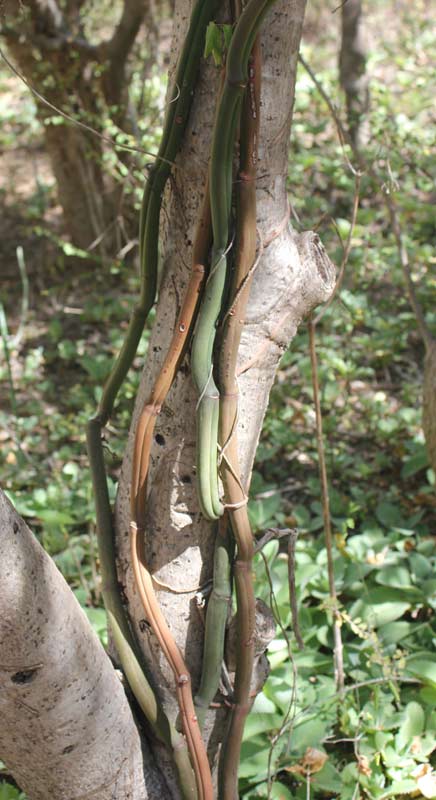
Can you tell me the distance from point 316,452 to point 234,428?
1.83 meters

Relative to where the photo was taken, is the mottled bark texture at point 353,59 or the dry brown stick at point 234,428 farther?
the mottled bark texture at point 353,59

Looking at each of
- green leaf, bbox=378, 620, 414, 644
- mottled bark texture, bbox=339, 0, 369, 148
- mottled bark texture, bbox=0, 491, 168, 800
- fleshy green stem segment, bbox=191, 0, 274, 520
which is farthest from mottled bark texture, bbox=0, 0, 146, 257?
mottled bark texture, bbox=0, 491, 168, 800

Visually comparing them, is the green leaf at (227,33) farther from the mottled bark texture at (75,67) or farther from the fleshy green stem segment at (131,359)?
the mottled bark texture at (75,67)

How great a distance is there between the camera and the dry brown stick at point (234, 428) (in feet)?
3.91

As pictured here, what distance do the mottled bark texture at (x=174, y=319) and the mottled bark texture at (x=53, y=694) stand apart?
0.15 meters

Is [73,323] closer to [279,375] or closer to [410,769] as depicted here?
[279,375]

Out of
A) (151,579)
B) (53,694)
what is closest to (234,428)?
(151,579)

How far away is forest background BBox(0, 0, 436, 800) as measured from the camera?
1892mm

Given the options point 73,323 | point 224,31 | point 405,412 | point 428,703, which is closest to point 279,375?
point 405,412

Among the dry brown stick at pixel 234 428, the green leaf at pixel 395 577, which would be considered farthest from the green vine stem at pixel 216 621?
the green leaf at pixel 395 577

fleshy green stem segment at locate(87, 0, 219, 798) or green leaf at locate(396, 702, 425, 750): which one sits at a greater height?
fleshy green stem segment at locate(87, 0, 219, 798)

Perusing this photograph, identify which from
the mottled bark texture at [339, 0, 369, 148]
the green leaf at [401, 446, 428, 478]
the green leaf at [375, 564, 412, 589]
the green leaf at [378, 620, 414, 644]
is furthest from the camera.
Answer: the mottled bark texture at [339, 0, 369, 148]

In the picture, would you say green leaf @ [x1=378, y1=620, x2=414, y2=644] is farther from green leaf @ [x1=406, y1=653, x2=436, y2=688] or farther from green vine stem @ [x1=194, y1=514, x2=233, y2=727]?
green vine stem @ [x1=194, y1=514, x2=233, y2=727]

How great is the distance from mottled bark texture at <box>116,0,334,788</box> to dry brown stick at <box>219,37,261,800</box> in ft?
0.12
